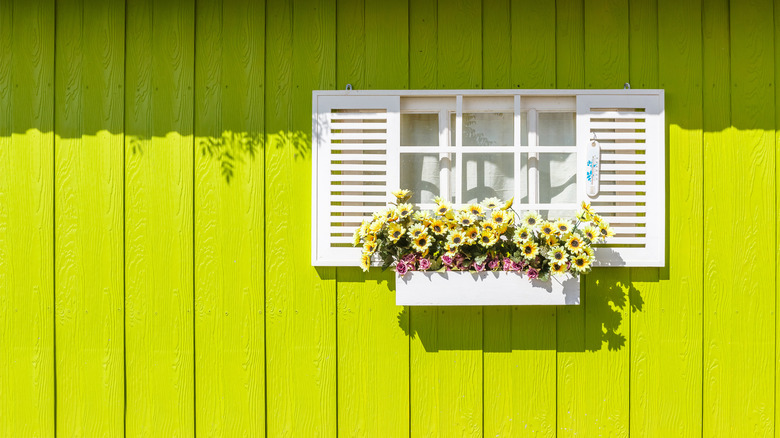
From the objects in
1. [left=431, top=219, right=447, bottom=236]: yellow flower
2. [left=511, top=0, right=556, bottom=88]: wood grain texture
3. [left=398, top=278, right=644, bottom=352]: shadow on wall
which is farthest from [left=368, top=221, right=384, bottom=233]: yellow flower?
[left=511, top=0, right=556, bottom=88]: wood grain texture

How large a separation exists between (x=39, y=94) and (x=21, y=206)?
20.1 inches

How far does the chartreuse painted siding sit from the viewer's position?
7.83 ft

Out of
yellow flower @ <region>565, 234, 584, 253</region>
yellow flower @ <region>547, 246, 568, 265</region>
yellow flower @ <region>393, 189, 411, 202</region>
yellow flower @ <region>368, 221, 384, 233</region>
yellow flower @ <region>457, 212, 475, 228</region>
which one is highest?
yellow flower @ <region>393, 189, 411, 202</region>

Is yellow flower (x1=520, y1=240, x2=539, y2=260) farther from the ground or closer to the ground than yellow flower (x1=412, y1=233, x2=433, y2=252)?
closer to the ground

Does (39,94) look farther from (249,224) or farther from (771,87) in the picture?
(771,87)

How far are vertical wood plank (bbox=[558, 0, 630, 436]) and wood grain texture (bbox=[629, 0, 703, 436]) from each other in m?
0.06

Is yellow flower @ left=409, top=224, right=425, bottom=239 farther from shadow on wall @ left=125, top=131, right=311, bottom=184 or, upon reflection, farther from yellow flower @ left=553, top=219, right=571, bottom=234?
shadow on wall @ left=125, top=131, right=311, bottom=184

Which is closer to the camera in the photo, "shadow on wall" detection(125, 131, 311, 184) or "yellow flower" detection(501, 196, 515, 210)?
"yellow flower" detection(501, 196, 515, 210)

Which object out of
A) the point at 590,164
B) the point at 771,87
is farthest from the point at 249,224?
the point at 771,87

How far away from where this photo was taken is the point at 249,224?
2.39 metres

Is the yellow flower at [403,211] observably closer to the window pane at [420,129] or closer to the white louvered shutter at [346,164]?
the white louvered shutter at [346,164]

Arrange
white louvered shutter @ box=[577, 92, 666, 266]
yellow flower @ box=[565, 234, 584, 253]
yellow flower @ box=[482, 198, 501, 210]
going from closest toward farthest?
1. yellow flower @ box=[565, 234, 584, 253]
2. yellow flower @ box=[482, 198, 501, 210]
3. white louvered shutter @ box=[577, 92, 666, 266]

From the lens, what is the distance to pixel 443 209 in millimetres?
2193

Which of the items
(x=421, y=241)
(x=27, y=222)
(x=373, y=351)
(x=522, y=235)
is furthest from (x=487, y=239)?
(x=27, y=222)
